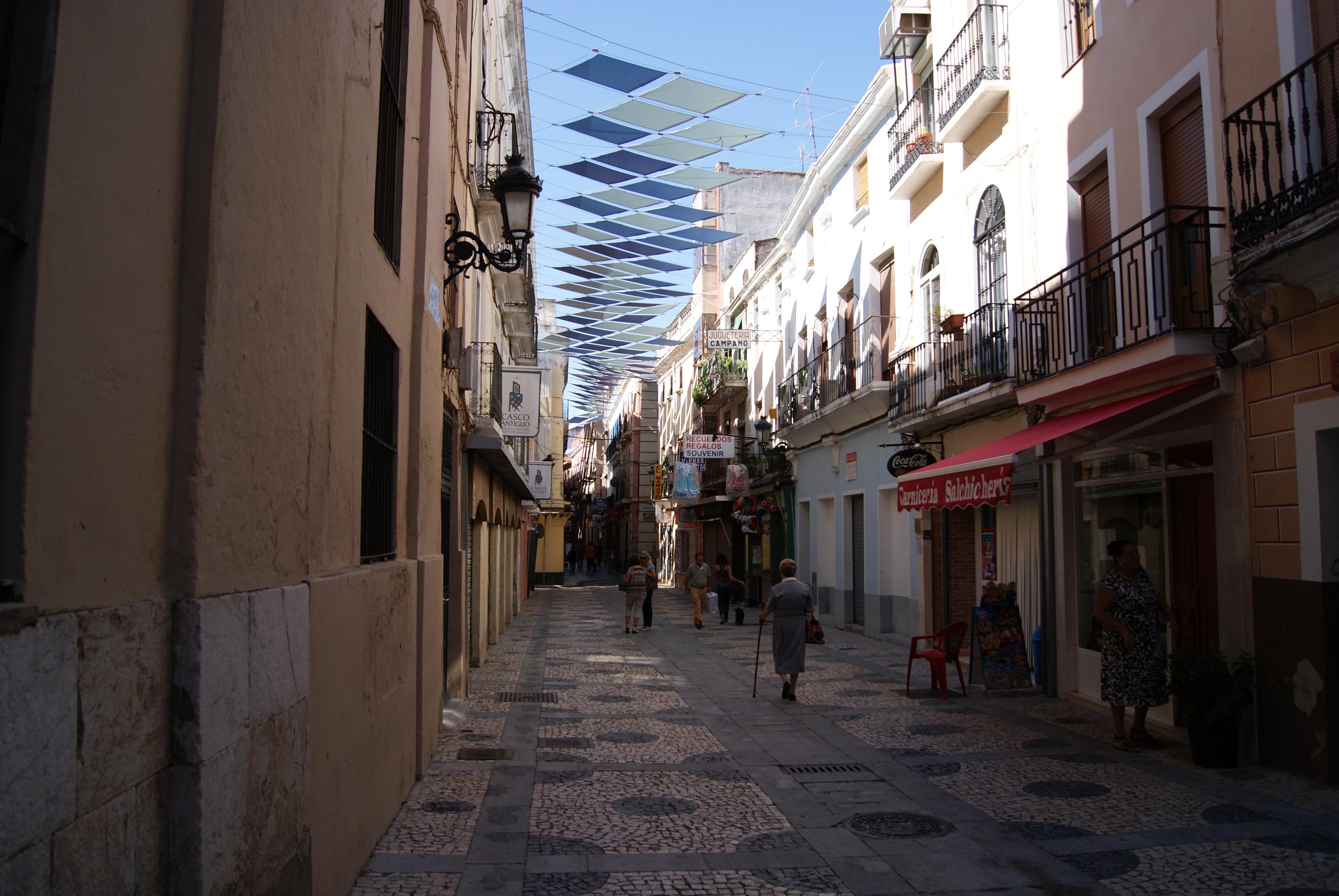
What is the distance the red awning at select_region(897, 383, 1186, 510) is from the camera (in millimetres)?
9195

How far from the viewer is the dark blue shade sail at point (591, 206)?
14891 millimetres

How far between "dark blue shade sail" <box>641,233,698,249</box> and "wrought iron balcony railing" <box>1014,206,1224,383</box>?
6030 millimetres

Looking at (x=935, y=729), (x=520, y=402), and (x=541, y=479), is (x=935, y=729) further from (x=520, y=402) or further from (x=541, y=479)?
(x=541, y=479)

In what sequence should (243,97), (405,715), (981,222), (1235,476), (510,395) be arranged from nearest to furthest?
1. (243,97)
2. (405,715)
3. (1235,476)
4. (981,222)
5. (510,395)

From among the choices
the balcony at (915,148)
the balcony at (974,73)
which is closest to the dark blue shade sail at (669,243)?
Answer: the balcony at (915,148)

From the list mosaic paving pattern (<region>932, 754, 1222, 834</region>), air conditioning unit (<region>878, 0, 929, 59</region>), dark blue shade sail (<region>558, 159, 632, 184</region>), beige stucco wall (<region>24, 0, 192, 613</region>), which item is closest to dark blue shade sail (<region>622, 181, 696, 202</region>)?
dark blue shade sail (<region>558, 159, 632, 184</region>)

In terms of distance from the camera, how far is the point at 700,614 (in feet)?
69.3

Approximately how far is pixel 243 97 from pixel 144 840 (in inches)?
92.6

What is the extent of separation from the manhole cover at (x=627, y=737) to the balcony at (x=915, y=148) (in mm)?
10252

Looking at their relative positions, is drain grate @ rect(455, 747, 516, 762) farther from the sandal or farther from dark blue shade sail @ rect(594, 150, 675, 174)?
dark blue shade sail @ rect(594, 150, 675, 174)

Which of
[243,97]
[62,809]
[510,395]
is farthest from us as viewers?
[510,395]

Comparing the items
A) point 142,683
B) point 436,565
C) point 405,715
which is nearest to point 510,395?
point 436,565

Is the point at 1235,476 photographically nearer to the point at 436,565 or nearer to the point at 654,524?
the point at 436,565

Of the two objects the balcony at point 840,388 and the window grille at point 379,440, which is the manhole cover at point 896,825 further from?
the balcony at point 840,388
